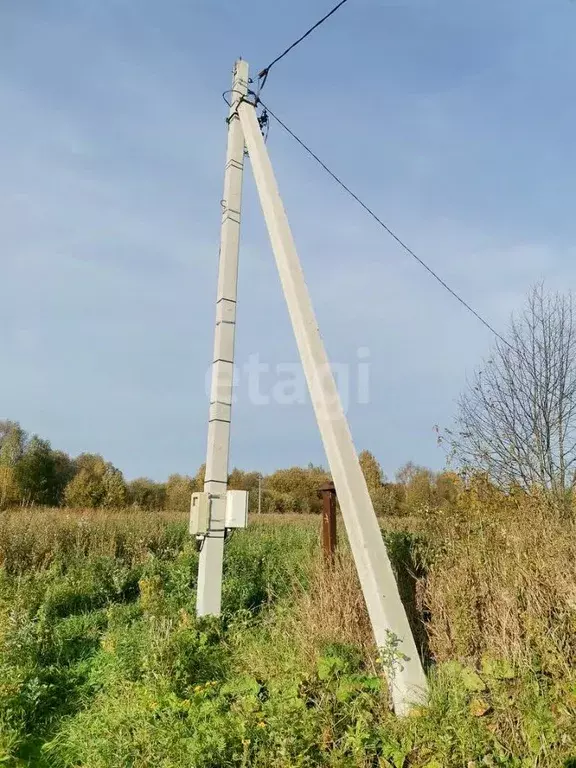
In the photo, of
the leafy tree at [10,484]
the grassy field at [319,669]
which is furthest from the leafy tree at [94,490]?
the grassy field at [319,669]

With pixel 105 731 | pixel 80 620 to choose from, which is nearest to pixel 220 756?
pixel 105 731

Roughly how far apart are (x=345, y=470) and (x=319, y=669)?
1175mm

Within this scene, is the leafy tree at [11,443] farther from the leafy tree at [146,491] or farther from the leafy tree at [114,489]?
the leafy tree at [146,491]

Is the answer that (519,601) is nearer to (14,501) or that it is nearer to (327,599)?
(327,599)

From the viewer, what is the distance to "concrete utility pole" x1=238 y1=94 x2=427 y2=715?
10.2 ft

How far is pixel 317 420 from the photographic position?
151 inches

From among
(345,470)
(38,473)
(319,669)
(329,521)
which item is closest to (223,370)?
(329,521)

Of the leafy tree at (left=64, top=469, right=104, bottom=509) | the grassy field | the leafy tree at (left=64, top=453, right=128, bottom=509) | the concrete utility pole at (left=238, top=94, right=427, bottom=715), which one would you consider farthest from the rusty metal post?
the leafy tree at (left=64, top=469, right=104, bottom=509)

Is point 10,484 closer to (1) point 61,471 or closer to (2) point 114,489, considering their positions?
(2) point 114,489

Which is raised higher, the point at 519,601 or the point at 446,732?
the point at 519,601

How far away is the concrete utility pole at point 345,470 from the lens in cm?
312

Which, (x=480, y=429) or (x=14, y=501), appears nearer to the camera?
(x=480, y=429)

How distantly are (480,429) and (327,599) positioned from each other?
5357 mm

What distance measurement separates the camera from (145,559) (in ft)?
25.6
